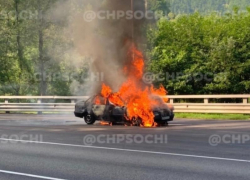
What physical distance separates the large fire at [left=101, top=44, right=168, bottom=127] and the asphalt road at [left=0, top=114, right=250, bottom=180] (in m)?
0.90

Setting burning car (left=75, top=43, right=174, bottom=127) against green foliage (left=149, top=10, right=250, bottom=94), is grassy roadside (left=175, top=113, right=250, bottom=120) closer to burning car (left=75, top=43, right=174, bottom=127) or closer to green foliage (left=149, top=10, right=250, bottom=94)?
burning car (left=75, top=43, right=174, bottom=127)

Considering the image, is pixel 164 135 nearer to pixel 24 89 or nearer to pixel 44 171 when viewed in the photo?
pixel 44 171

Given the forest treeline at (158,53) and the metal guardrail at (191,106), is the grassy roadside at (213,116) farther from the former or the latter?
the forest treeline at (158,53)

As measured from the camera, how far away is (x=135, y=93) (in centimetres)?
2052

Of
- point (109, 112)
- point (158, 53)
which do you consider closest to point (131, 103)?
point (109, 112)

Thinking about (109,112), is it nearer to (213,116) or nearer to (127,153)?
(213,116)

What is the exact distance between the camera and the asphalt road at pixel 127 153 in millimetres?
9664

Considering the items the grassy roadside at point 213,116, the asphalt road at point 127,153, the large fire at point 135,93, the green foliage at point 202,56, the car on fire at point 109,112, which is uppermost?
the green foliage at point 202,56

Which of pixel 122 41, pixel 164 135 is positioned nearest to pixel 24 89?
pixel 122 41

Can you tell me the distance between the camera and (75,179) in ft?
29.6

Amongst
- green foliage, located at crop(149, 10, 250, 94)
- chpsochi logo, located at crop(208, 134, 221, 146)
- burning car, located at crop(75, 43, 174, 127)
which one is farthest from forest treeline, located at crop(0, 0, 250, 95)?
chpsochi logo, located at crop(208, 134, 221, 146)

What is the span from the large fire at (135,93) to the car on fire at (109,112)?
7.1 inches

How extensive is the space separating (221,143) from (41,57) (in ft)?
100

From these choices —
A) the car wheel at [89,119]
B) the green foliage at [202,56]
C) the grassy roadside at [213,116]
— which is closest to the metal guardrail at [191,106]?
the grassy roadside at [213,116]
